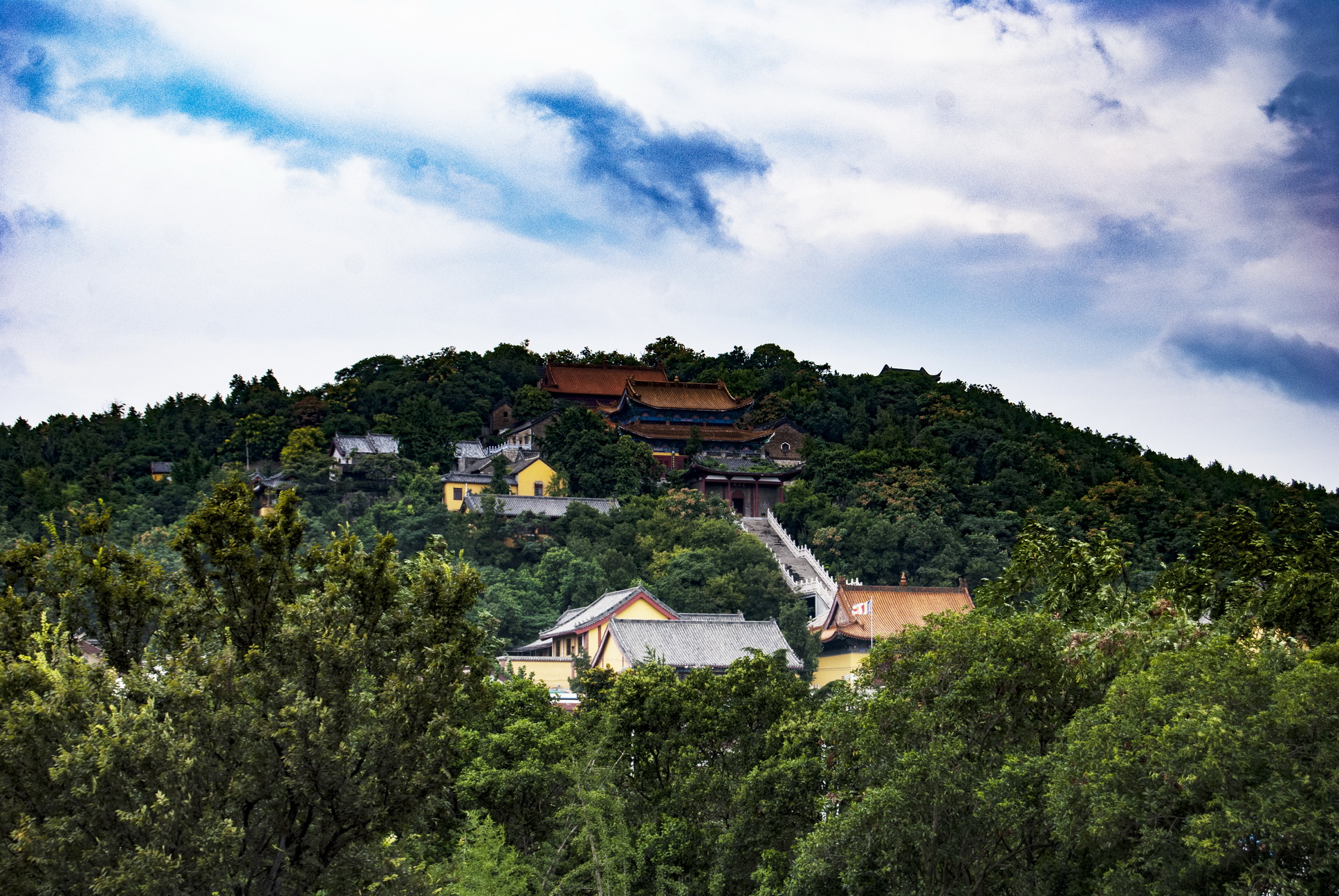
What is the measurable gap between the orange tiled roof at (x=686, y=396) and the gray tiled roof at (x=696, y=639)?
109 ft

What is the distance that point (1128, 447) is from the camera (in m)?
83.0

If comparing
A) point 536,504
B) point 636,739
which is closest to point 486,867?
point 636,739

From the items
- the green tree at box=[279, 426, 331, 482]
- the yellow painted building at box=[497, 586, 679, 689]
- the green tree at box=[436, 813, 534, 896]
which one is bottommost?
the green tree at box=[436, 813, 534, 896]

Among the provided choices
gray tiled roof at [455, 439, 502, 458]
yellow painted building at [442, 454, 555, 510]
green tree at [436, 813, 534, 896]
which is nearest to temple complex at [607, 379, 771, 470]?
gray tiled roof at [455, 439, 502, 458]

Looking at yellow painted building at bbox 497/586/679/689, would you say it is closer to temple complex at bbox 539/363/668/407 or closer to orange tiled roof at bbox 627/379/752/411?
orange tiled roof at bbox 627/379/752/411

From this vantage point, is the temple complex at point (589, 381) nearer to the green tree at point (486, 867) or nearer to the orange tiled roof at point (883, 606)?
the orange tiled roof at point (883, 606)

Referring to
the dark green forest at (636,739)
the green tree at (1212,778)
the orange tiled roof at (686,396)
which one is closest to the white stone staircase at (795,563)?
the orange tiled roof at (686,396)

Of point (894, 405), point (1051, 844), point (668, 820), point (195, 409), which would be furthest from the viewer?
point (894, 405)

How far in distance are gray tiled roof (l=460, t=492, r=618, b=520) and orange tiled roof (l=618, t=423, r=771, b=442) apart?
10875 mm

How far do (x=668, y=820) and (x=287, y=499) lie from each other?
8516 mm

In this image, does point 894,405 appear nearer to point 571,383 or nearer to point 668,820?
point 571,383

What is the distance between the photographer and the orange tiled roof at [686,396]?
75.3 m

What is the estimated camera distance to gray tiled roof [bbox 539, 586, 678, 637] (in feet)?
147

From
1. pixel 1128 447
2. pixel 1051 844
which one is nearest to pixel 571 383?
pixel 1128 447
